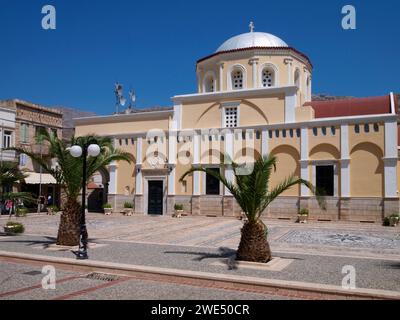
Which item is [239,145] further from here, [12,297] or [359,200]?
[12,297]

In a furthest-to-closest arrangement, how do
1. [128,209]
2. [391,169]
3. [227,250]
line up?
1. [128,209]
2. [391,169]
3. [227,250]

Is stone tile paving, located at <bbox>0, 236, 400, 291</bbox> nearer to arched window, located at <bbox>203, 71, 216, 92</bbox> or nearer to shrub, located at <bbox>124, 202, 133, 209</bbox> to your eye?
shrub, located at <bbox>124, 202, 133, 209</bbox>

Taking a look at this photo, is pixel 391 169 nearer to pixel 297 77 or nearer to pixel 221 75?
pixel 297 77

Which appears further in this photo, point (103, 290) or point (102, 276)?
point (102, 276)

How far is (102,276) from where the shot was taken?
390 inches

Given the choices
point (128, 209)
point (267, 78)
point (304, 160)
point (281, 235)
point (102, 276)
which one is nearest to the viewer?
point (102, 276)

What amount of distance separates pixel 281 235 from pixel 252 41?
57.6 ft

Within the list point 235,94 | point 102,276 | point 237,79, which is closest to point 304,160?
point 235,94

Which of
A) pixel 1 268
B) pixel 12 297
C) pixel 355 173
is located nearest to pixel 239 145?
pixel 355 173

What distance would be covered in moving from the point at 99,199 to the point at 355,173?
22254 millimetres

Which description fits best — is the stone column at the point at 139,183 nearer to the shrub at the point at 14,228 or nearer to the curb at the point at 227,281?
the shrub at the point at 14,228

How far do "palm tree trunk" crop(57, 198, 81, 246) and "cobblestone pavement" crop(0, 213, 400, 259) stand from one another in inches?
92.5

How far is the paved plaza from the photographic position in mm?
9359

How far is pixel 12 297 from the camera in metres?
7.88
